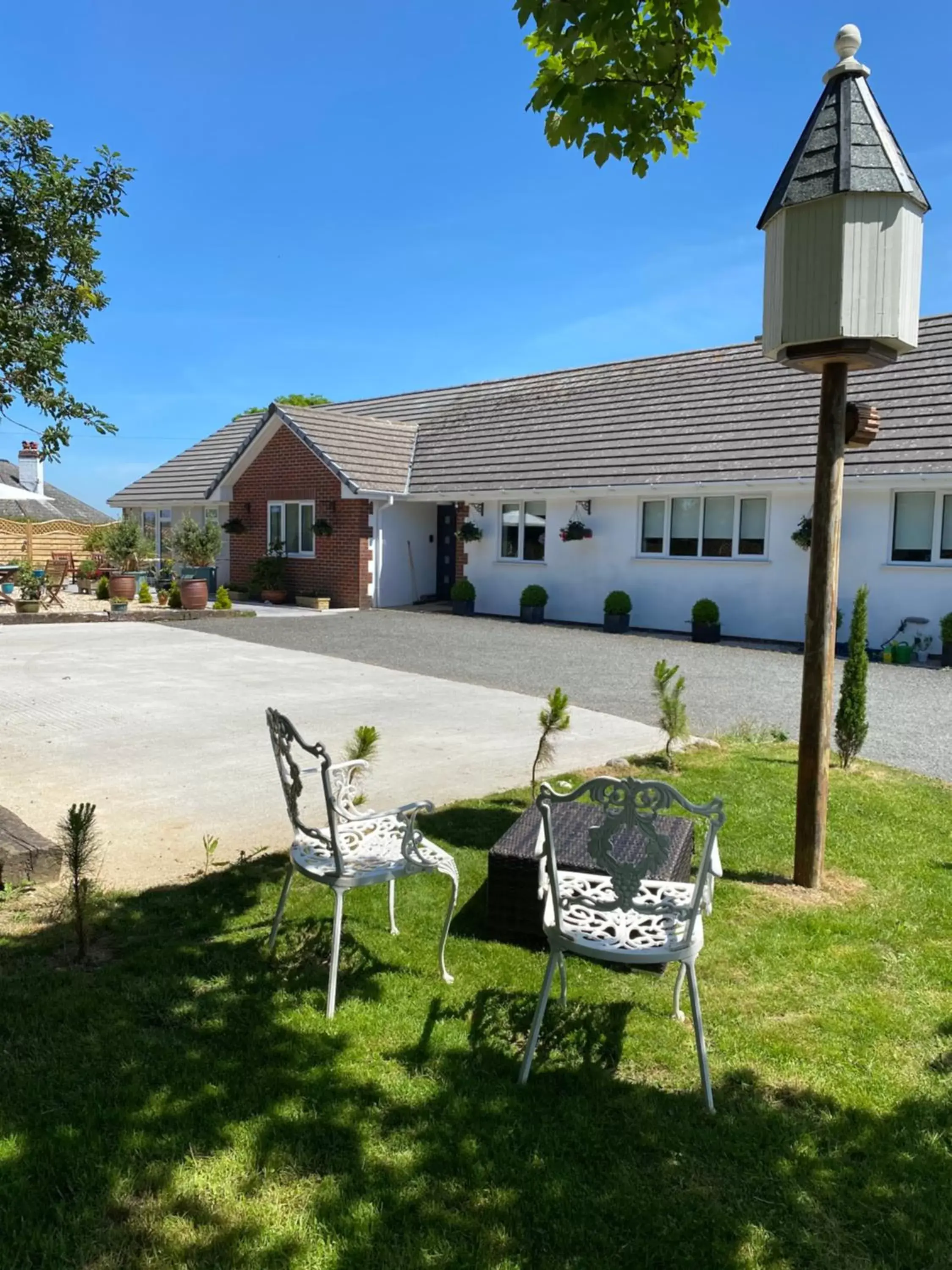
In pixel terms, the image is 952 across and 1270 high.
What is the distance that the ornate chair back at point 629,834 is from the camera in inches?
120

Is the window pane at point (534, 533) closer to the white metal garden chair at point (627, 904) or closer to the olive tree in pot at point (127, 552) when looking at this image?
the olive tree in pot at point (127, 552)

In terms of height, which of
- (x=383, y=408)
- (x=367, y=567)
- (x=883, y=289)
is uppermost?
(x=383, y=408)

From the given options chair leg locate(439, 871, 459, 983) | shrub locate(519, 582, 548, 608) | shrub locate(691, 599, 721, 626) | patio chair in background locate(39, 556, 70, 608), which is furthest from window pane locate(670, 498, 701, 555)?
chair leg locate(439, 871, 459, 983)

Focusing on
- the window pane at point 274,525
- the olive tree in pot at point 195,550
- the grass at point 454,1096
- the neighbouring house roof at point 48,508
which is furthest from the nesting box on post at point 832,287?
the neighbouring house roof at point 48,508

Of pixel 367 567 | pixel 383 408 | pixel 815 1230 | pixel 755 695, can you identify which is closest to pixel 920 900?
pixel 815 1230

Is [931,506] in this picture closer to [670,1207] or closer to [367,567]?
[367,567]

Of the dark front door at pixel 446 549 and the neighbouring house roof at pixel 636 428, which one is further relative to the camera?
the dark front door at pixel 446 549

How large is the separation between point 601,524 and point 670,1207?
17.8 metres

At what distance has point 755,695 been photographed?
37.4ft

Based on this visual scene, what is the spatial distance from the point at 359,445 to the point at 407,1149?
22688mm

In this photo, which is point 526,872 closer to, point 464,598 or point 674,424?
point 674,424

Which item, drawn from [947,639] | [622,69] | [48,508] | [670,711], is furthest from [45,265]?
[48,508]

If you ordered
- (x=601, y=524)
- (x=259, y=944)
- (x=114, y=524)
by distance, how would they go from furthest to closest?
(x=114, y=524)
(x=601, y=524)
(x=259, y=944)

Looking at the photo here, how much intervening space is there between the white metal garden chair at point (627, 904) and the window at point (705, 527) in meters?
A: 14.9
